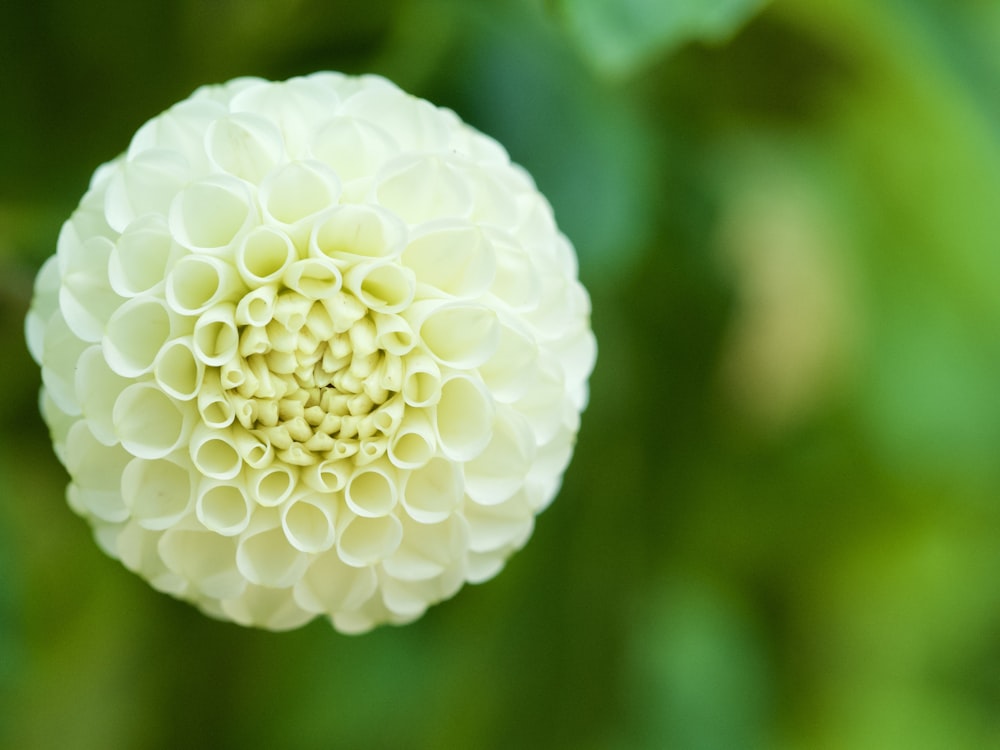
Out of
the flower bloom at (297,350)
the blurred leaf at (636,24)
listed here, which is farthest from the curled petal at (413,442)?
the blurred leaf at (636,24)

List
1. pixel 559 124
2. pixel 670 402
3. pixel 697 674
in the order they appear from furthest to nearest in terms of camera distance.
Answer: pixel 697 674, pixel 670 402, pixel 559 124

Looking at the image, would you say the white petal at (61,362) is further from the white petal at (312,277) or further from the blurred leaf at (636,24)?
the blurred leaf at (636,24)

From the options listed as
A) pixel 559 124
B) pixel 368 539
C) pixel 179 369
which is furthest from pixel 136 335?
pixel 559 124

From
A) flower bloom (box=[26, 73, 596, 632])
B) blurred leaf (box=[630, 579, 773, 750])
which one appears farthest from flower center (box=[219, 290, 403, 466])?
blurred leaf (box=[630, 579, 773, 750])

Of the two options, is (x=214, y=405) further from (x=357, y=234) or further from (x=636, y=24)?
(x=636, y=24)

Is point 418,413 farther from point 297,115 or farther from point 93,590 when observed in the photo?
point 93,590
